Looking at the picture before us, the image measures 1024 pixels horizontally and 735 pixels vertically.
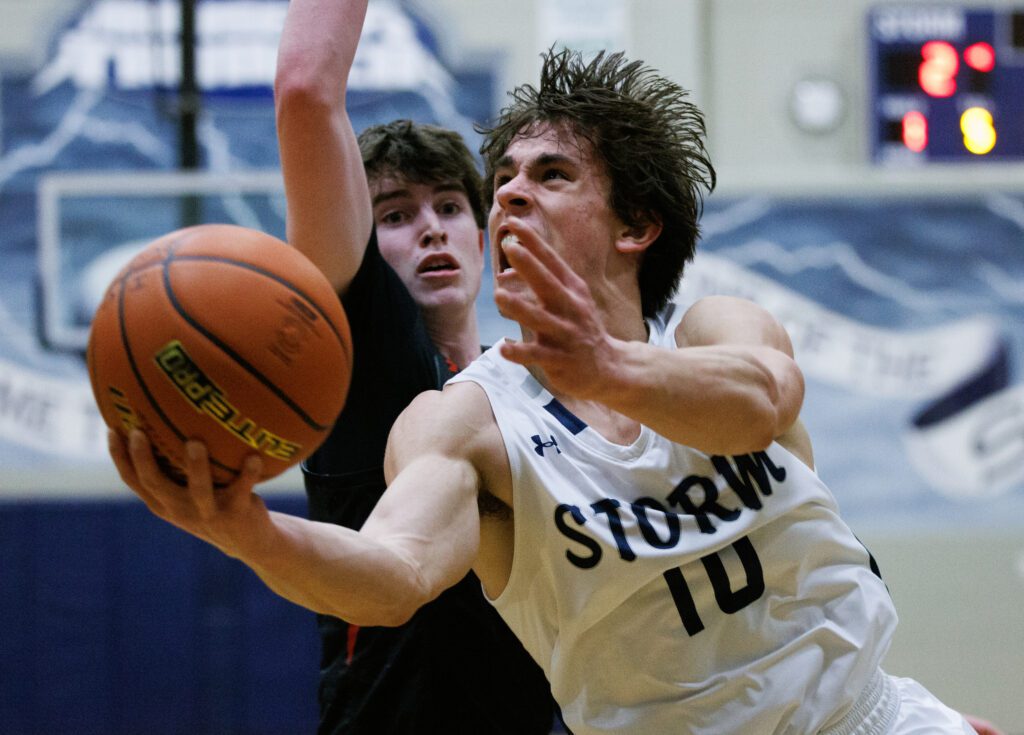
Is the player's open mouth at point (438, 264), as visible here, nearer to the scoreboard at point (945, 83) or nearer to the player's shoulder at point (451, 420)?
the player's shoulder at point (451, 420)

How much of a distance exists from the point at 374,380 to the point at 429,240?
0.54 m

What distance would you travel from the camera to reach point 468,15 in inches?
309

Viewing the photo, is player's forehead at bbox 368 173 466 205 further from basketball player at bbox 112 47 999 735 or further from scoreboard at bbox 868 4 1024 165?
scoreboard at bbox 868 4 1024 165

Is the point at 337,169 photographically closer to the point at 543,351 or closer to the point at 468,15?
the point at 543,351

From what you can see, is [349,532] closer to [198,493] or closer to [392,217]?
[198,493]

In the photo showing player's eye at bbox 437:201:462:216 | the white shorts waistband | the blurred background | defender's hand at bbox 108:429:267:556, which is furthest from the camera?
the blurred background

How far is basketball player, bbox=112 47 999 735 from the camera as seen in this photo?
84.0 inches

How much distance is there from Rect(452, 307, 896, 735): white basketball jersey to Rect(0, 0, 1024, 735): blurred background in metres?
4.70

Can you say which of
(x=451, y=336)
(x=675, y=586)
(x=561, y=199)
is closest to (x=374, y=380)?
(x=451, y=336)

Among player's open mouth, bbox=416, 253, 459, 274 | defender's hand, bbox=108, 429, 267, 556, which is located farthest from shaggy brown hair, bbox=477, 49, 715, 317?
defender's hand, bbox=108, 429, 267, 556

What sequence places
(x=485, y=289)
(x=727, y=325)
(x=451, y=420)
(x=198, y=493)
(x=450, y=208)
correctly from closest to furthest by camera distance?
(x=198, y=493) → (x=451, y=420) → (x=727, y=325) → (x=450, y=208) → (x=485, y=289)

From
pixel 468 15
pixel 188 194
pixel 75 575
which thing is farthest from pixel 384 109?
pixel 75 575

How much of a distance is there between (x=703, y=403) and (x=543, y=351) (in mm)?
307

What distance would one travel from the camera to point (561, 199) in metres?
2.67
